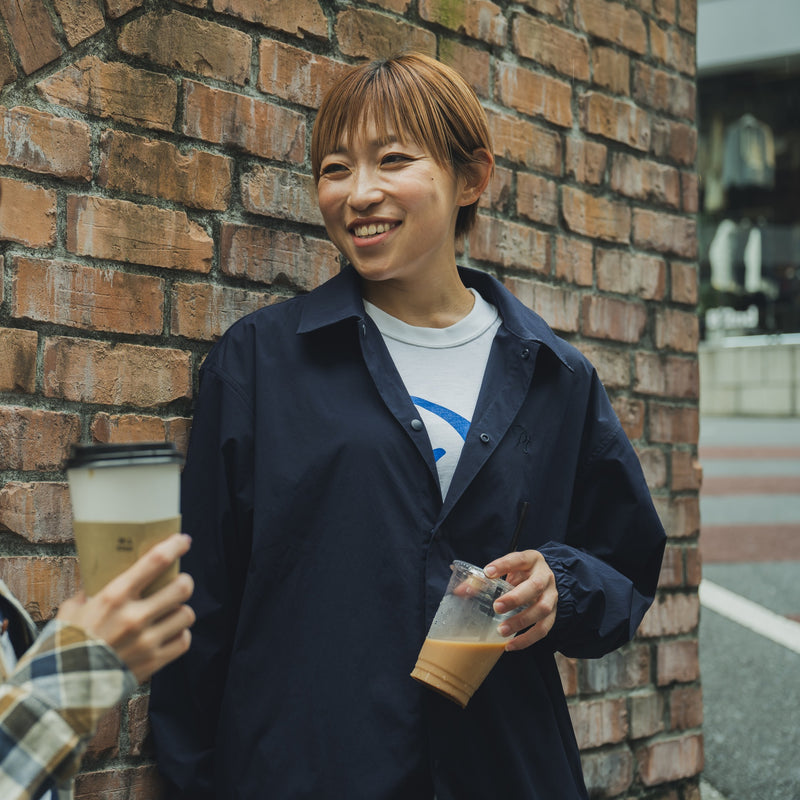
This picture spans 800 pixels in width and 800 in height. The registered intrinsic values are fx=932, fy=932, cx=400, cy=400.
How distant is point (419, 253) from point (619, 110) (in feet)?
3.86

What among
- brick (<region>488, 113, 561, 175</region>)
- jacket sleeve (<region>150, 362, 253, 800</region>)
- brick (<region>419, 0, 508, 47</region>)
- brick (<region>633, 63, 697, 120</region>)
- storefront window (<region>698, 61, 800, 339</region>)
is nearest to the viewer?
jacket sleeve (<region>150, 362, 253, 800</region>)

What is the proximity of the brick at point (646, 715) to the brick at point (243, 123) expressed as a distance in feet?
5.43

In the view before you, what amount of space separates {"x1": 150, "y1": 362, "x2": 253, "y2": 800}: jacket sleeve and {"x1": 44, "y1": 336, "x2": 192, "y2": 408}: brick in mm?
181

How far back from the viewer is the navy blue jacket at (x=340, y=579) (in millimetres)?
1479

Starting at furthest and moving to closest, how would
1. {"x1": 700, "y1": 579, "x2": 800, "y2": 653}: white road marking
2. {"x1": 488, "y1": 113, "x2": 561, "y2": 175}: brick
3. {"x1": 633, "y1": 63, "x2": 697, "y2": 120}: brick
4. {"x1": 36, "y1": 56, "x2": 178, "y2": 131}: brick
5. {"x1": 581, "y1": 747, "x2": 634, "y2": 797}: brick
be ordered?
{"x1": 700, "y1": 579, "x2": 800, "y2": 653}: white road marking → {"x1": 633, "y1": 63, "x2": 697, "y2": 120}: brick → {"x1": 581, "y1": 747, "x2": 634, "y2": 797}: brick → {"x1": 488, "y1": 113, "x2": 561, "y2": 175}: brick → {"x1": 36, "y1": 56, "x2": 178, "y2": 131}: brick

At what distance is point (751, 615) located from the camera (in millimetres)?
5082

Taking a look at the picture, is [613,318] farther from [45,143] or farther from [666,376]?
[45,143]

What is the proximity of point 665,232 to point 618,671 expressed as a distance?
1.21m

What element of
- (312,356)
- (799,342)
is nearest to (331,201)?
(312,356)

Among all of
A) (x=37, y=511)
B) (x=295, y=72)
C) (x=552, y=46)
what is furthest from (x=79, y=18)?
(x=552, y=46)

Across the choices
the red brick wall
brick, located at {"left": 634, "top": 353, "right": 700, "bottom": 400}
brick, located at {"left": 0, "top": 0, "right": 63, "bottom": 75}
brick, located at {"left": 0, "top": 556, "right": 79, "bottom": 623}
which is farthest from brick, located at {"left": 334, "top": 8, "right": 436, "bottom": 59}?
brick, located at {"left": 0, "top": 556, "right": 79, "bottom": 623}

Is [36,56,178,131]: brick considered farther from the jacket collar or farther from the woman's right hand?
the woman's right hand

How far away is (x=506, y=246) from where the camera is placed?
230cm

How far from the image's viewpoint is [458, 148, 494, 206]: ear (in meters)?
1.75
